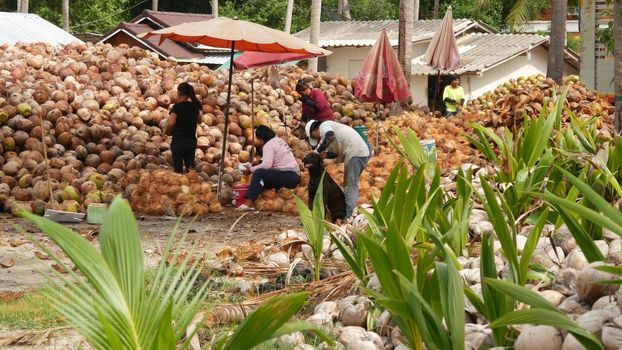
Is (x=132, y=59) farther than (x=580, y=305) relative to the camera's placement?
Yes

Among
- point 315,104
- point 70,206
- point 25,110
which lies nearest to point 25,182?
point 70,206

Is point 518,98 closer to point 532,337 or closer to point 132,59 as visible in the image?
point 132,59

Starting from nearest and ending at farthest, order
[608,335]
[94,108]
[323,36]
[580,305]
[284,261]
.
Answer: [608,335]
[580,305]
[284,261]
[94,108]
[323,36]

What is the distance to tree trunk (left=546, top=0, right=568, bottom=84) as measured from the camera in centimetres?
2572

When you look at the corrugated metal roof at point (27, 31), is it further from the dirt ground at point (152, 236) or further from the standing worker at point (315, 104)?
the dirt ground at point (152, 236)

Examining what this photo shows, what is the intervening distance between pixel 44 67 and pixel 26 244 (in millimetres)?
7795

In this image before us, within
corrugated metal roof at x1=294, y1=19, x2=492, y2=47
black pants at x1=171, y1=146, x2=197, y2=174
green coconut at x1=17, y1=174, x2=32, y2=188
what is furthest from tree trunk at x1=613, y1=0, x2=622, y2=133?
corrugated metal roof at x1=294, y1=19, x2=492, y2=47

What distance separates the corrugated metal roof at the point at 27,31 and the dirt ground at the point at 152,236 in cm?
1043

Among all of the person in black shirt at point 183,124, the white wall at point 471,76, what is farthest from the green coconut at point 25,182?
the white wall at point 471,76

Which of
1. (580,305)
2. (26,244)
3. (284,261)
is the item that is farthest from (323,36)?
(580,305)

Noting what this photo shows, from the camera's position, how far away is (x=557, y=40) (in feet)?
86.4

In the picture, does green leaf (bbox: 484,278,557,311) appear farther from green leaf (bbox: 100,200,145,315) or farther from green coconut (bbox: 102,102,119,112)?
green coconut (bbox: 102,102,119,112)

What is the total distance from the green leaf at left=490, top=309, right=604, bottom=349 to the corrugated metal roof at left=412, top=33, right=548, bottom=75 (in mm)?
27112

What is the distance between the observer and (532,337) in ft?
11.5
